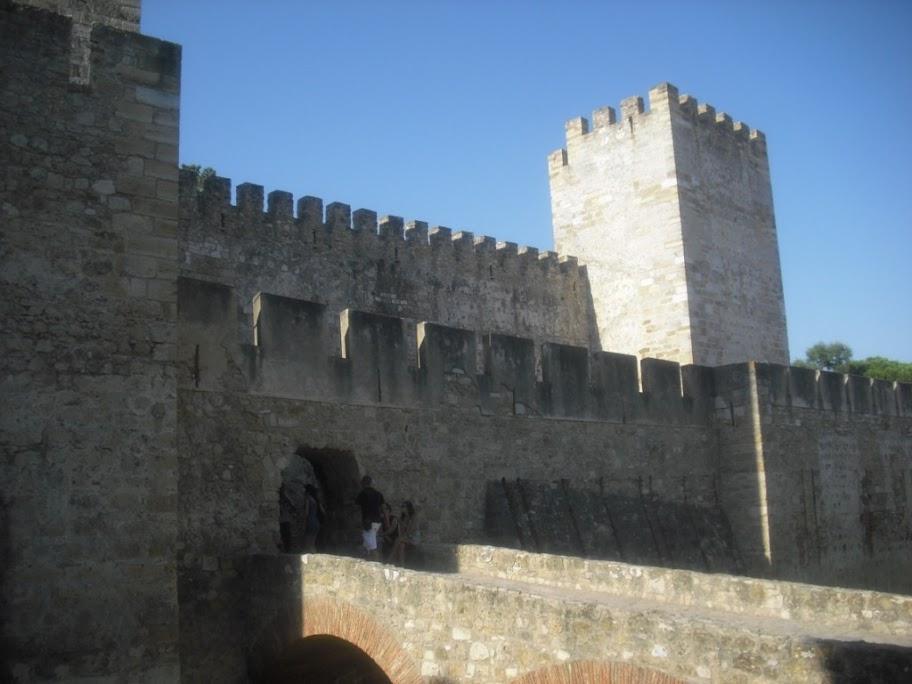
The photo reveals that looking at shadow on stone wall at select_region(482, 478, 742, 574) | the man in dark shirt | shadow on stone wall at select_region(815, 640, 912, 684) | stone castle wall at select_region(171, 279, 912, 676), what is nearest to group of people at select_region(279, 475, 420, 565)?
the man in dark shirt

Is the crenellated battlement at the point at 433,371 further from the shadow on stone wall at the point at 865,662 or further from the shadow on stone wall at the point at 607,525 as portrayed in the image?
the shadow on stone wall at the point at 865,662

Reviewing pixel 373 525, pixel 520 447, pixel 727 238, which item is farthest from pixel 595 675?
pixel 727 238

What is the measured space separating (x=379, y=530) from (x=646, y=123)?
13825 mm

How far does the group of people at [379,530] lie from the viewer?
940 cm

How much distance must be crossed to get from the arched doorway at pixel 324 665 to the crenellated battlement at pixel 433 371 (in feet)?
8.32

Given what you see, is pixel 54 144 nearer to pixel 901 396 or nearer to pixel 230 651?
pixel 230 651

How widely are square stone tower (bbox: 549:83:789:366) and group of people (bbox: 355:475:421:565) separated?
36.6 feet

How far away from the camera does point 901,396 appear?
61.6 ft

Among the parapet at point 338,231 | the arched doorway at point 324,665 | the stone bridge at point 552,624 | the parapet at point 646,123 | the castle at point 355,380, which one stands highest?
the parapet at point 646,123

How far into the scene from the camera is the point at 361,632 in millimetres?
7293

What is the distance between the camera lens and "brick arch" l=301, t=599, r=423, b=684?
689cm

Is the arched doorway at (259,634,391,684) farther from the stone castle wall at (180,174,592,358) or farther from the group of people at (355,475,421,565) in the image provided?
the stone castle wall at (180,174,592,358)

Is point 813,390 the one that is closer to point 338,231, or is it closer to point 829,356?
Result: point 338,231

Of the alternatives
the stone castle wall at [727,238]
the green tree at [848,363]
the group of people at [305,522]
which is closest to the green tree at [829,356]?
the green tree at [848,363]
